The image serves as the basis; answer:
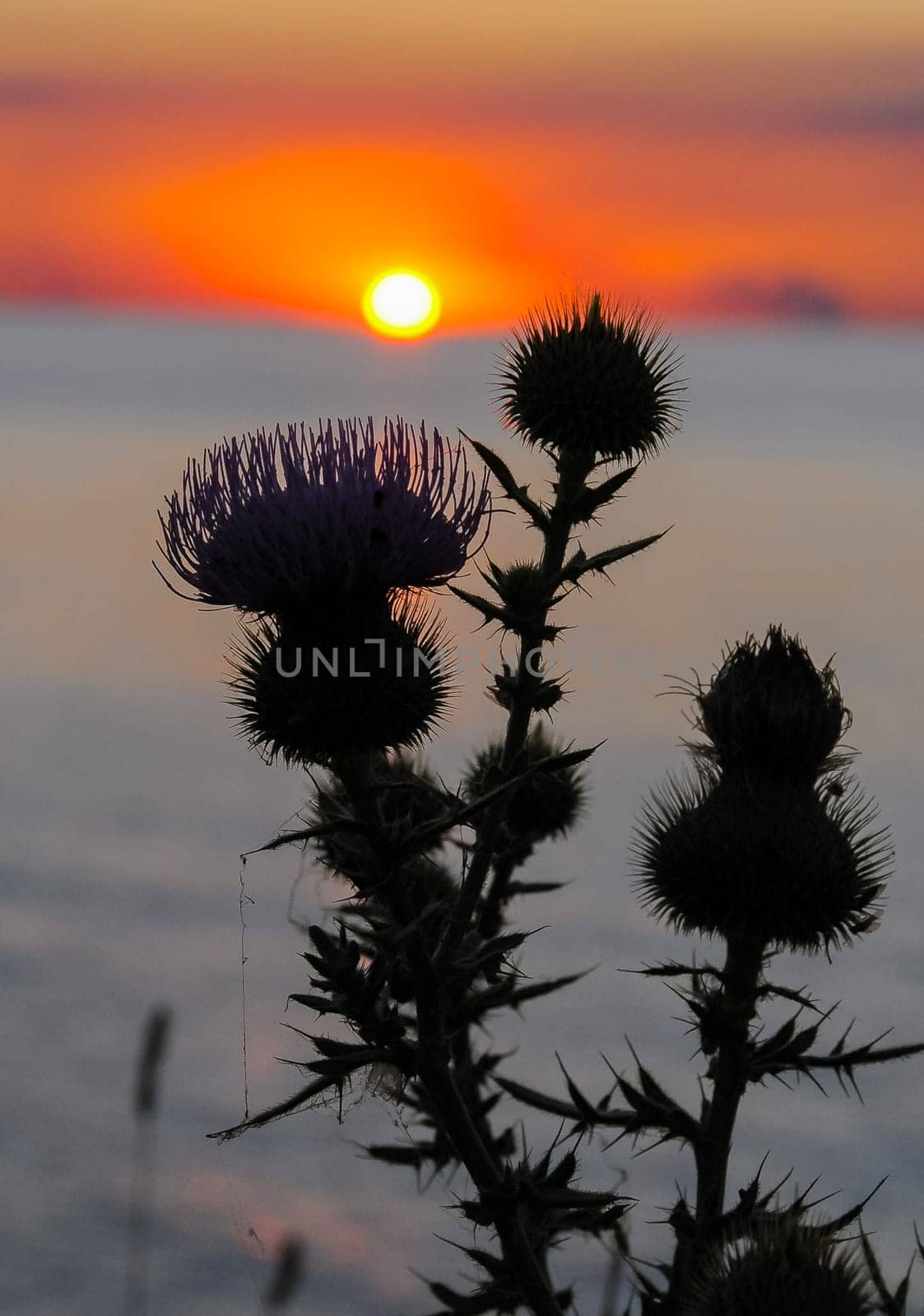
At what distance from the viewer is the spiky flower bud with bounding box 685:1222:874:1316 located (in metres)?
4.20

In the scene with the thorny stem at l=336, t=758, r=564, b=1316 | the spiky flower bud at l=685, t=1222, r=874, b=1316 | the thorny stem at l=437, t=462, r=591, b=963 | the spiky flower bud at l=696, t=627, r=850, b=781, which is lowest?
the spiky flower bud at l=685, t=1222, r=874, b=1316

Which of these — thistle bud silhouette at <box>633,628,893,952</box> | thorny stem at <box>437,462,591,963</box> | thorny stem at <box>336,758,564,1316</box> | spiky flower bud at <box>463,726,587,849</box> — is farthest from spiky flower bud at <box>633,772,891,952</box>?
thorny stem at <box>336,758,564,1316</box>

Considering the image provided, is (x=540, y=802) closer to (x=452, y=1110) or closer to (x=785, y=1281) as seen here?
(x=452, y=1110)

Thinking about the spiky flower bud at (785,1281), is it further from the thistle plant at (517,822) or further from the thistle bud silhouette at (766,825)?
the thistle bud silhouette at (766,825)

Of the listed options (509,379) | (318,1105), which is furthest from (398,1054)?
A: (509,379)

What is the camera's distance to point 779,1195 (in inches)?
198

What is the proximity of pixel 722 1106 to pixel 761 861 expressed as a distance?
0.88m

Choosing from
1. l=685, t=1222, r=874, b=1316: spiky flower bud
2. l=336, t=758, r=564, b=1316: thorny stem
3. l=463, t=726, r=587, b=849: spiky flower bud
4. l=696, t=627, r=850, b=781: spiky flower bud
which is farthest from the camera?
l=463, t=726, r=587, b=849: spiky flower bud

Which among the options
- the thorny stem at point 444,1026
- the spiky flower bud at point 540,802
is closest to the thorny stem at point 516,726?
the thorny stem at point 444,1026

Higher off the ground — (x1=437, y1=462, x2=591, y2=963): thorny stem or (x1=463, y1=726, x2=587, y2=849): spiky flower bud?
(x1=463, y1=726, x2=587, y2=849): spiky flower bud

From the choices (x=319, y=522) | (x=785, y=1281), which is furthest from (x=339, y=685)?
(x=785, y=1281)

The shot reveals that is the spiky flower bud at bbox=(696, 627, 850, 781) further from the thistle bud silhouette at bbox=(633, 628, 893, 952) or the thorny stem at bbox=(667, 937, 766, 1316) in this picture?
the thorny stem at bbox=(667, 937, 766, 1316)

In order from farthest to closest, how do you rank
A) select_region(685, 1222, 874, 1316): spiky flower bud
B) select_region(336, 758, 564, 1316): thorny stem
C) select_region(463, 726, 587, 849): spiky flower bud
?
select_region(463, 726, 587, 849): spiky flower bud
select_region(336, 758, 564, 1316): thorny stem
select_region(685, 1222, 874, 1316): spiky flower bud

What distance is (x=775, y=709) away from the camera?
5.92m
